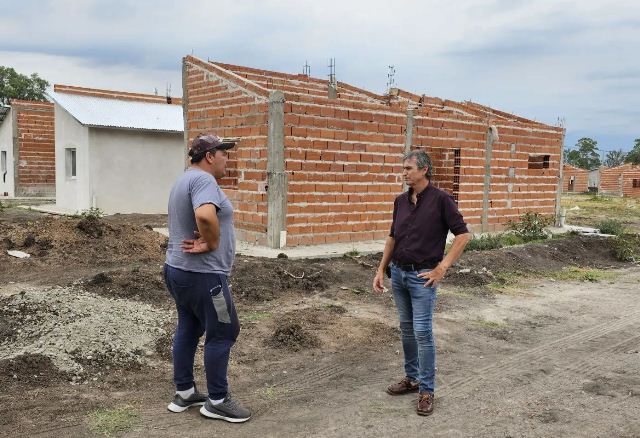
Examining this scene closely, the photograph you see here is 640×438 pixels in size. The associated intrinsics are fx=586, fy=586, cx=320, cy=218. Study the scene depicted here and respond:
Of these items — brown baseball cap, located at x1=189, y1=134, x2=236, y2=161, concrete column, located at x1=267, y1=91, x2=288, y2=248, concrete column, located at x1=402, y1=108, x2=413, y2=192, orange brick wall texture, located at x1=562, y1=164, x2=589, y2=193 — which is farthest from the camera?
orange brick wall texture, located at x1=562, y1=164, x2=589, y2=193

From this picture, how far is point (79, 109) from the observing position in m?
18.4

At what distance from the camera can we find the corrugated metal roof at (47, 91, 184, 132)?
18.0 m

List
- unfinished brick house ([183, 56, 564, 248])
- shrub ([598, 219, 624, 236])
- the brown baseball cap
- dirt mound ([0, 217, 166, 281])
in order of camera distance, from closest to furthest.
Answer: the brown baseball cap → dirt mound ([0, 217, 166, 281]) → unfinished brick house ([183, 56, 564, 248]) → shrub ([598, 219, 624, 236])

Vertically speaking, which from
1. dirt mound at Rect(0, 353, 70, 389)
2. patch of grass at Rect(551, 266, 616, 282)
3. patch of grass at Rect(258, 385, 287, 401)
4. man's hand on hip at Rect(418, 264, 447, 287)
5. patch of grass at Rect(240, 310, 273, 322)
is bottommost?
patch of grass at Rect(551, 266, 616, 282)

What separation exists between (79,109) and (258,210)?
10.6 meters

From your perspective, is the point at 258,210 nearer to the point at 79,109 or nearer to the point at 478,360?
the point at 478,360

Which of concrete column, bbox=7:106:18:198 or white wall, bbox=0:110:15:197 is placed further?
white wall, bbox=0:110:15:197

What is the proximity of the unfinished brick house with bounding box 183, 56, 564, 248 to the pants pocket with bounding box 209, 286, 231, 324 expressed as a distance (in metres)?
6.43

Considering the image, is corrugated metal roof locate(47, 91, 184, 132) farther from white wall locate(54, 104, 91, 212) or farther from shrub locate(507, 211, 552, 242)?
shrub locate(507, 211, 552, 242)

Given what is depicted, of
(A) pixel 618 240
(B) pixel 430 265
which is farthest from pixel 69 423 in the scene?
(A) pixel 618 240

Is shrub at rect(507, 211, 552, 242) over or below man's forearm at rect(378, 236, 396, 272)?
below

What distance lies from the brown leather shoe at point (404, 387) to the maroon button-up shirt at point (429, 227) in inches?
38.4

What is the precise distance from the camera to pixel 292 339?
571 centimetres

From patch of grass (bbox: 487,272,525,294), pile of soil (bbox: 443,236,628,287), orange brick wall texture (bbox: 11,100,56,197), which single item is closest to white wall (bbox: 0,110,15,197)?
orange brick wall texture (bbox: 11,100,56,197)
